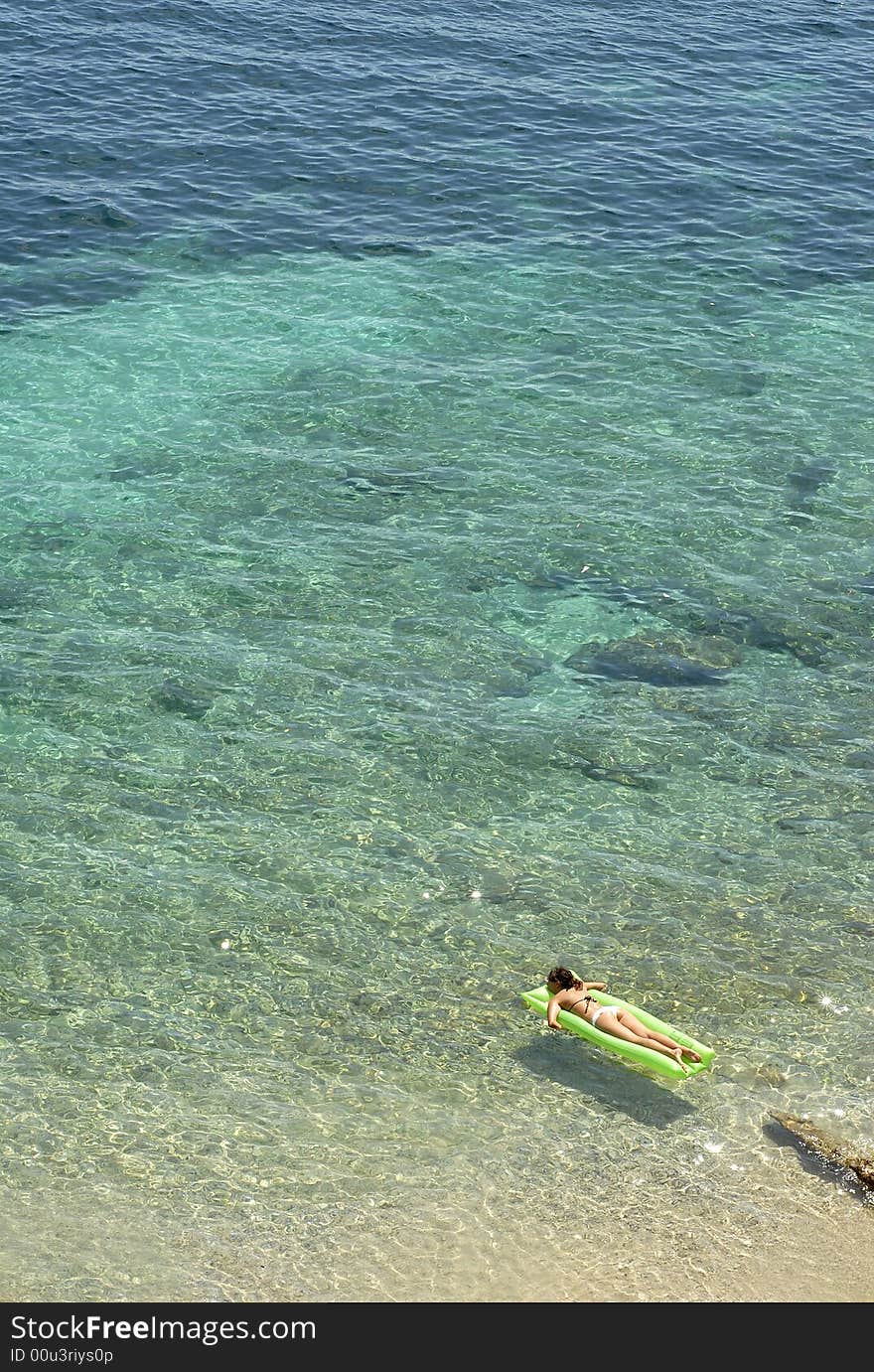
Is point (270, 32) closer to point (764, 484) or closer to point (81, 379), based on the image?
point (81, 379)

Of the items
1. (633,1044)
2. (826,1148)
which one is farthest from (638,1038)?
(826,1148)

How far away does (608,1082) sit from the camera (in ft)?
54.7

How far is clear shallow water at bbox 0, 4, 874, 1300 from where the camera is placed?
50.2 feet

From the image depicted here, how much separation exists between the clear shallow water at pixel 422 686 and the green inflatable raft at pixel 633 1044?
1.64 feet

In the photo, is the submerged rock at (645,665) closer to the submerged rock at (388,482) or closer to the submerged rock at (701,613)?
the submerged rock at (701,613)

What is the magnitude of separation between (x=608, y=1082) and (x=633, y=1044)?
2.37ft

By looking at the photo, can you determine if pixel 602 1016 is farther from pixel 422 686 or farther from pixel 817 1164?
pixel 422 686

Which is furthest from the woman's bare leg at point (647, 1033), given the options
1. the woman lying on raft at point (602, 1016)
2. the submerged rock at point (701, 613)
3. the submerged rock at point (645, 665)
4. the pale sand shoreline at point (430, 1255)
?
the submerged rock at point (701, 613)

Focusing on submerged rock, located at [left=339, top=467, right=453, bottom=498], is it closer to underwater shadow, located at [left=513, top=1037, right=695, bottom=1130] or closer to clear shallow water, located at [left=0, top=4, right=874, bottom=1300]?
clear shallow water, located at [left=0, top=4, right=874, bottom=1300]

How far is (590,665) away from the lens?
23.6 m

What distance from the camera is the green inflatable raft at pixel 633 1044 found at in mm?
16062

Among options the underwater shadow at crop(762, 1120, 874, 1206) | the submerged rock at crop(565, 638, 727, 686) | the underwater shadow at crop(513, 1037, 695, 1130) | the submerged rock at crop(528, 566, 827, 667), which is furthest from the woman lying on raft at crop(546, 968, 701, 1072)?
the submerged rock at crop(528, 566, 827, 667)

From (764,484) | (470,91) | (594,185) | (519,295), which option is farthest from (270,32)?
(764,484)

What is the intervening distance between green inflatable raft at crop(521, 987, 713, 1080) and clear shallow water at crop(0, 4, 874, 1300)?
50 cm
